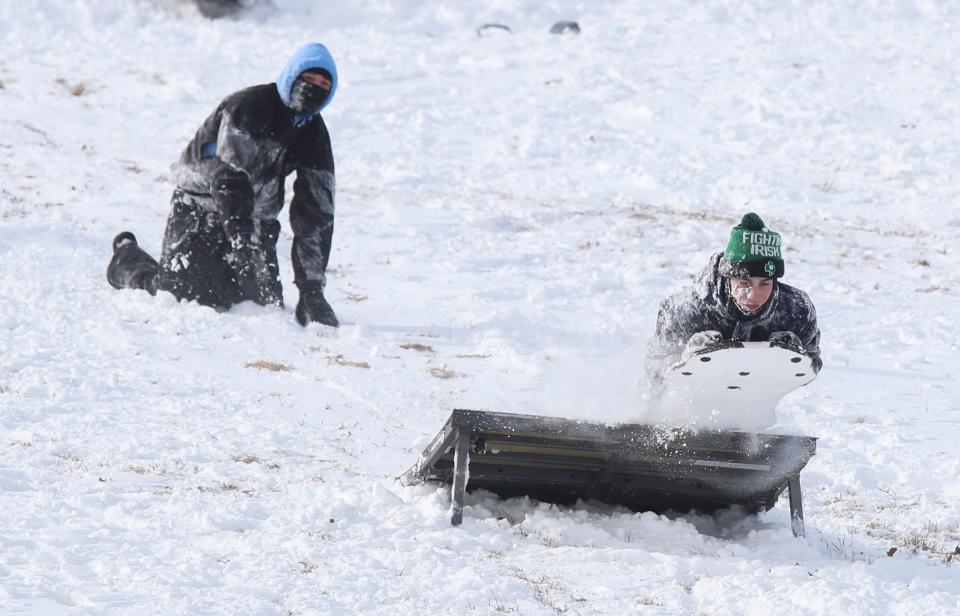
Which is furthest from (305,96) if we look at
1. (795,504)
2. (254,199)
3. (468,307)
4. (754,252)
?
(795,504)

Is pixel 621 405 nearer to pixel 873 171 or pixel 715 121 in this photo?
pixel 873 171

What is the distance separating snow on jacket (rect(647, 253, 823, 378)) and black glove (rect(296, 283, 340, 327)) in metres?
4.11

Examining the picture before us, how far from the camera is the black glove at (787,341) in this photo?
Result: 4.78m

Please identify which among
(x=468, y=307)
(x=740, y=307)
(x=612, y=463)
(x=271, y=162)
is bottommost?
(x=612, y=463)

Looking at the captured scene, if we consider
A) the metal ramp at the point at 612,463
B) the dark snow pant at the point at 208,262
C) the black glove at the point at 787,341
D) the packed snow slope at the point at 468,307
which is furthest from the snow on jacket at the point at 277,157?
the black glove at the point at 787,341

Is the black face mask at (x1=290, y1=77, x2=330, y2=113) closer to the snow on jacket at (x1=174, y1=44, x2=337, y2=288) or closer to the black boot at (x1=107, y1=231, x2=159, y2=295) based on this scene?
the snow on jacket at (x1=174, y1=44, x2=337, y2=288)

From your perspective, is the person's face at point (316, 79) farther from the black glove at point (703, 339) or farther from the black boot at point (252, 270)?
the black glove at point (703, 339)

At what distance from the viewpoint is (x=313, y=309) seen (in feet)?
29.8

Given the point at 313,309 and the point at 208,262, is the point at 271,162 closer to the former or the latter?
the point at 208,262

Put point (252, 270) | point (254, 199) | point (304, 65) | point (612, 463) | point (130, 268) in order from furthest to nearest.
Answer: point (130, 268) < point (252, 270) < point (254, 199) < point (304, 65) < point (612, 463)

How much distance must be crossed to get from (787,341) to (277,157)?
4.70 m

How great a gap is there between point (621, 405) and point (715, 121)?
43.0 feet

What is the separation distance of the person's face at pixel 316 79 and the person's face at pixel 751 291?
13.5ft

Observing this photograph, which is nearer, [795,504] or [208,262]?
[795,504]
